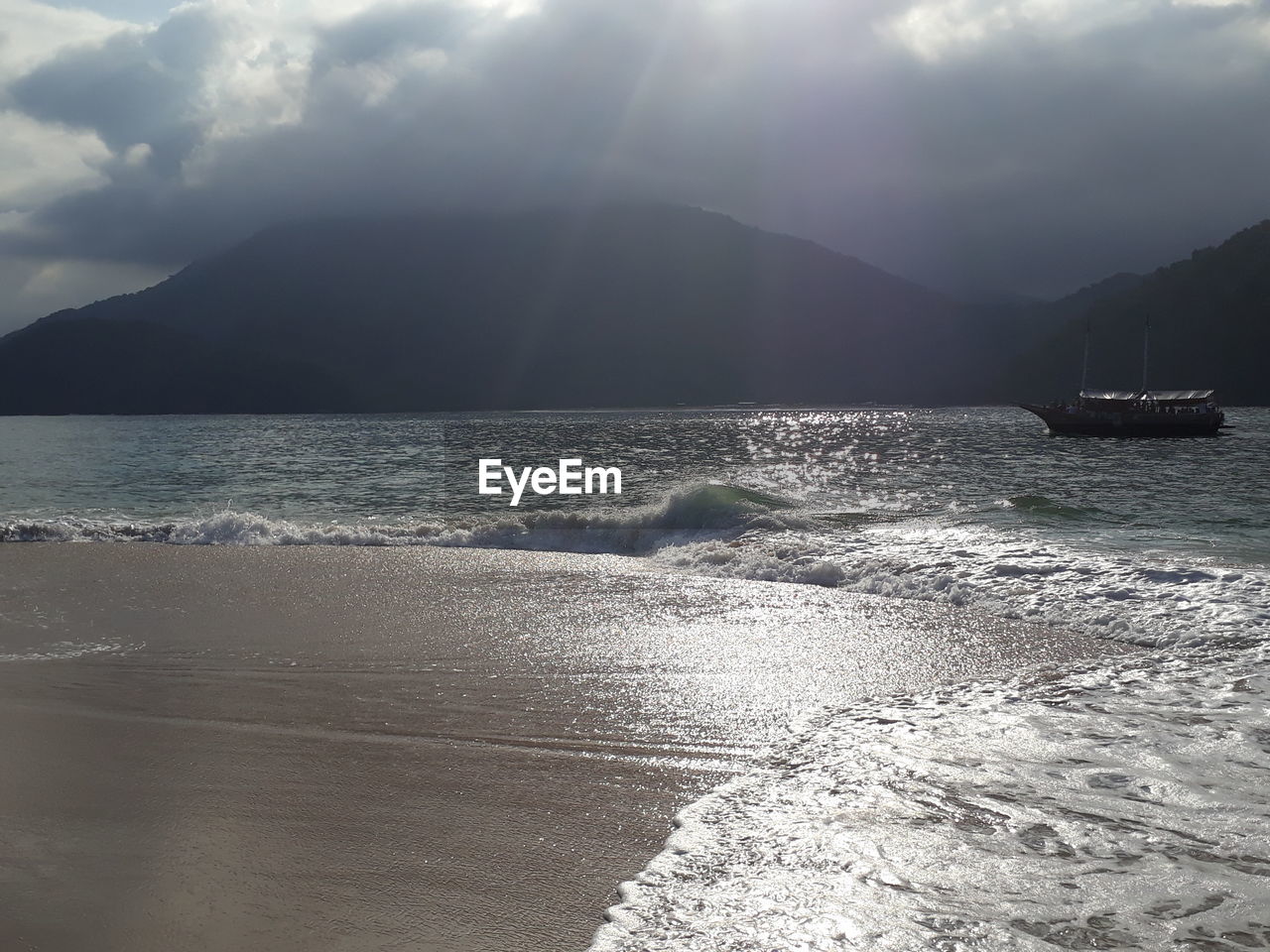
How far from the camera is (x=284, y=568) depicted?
574 inches

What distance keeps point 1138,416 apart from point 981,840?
87.3 metres

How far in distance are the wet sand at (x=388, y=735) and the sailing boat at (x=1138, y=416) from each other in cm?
7910

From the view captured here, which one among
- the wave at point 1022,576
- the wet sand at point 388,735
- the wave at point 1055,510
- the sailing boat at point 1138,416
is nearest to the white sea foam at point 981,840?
the wet sand at point 388,735

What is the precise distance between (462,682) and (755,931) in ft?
14.8

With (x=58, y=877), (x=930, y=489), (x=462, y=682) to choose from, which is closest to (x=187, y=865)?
(x=58, y=877)

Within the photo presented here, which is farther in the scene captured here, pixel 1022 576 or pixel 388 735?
pixel 1022 576

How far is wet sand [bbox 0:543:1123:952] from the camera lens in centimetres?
401

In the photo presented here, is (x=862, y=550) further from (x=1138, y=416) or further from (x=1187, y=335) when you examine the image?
(x=1187, y=335)

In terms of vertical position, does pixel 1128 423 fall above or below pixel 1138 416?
below

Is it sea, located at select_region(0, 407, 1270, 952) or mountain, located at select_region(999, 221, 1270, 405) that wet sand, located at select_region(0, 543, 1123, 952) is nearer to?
sea, located at select_region(0, 407, 1270, 952)

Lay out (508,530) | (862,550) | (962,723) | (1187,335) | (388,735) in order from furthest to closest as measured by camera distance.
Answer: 1. (1187,335)
2. (508,530)
3. (862,550)
4. (962,723)
5. (388,735)

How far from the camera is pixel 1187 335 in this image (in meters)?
176

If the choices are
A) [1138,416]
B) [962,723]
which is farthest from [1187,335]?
[962,723]

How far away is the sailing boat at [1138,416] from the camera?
77062 millimetres
